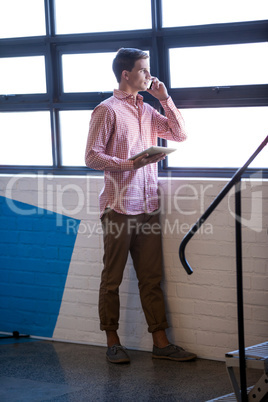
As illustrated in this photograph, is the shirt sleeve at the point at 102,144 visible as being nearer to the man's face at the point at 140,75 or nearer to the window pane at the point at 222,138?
the man's face at the point at 140,75

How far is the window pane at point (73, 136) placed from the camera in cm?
442

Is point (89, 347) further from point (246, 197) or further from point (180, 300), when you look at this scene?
point (246, 197)

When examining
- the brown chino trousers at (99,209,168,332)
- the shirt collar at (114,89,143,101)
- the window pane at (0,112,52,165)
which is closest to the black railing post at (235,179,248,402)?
the brown chino trousers at (99,209,168,332)

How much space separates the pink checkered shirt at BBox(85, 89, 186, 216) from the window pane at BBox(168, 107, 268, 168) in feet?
0.62

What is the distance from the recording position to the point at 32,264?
14.8 feet

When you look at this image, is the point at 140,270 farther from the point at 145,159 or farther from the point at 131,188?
the point at 145,159

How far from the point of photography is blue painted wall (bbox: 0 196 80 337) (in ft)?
14.4

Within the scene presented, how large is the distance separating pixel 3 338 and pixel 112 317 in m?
1.00

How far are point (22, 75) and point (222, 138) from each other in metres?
1.53

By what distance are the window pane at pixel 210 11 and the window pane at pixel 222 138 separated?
535mm

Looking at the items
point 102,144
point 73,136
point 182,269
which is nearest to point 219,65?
point 102,144

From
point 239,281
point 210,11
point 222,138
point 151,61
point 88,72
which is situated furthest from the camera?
point 88,72

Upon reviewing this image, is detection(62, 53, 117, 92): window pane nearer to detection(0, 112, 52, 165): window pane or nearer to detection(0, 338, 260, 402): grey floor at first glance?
detection(0, 112, 52, 165): window pane

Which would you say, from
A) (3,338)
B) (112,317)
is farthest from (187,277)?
(3,338)
